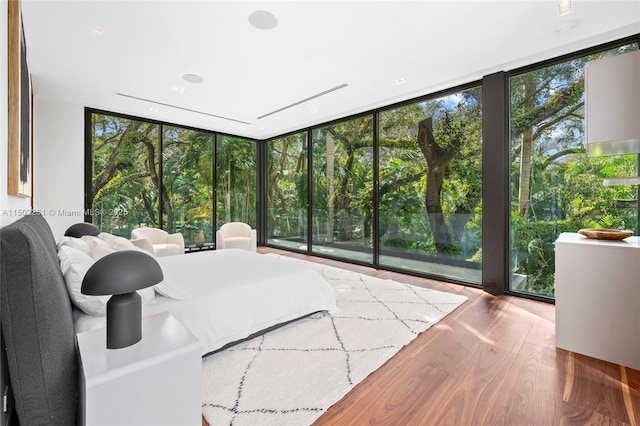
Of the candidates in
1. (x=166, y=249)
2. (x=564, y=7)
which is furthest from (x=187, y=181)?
(x=564, y=7)

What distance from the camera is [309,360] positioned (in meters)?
2.13

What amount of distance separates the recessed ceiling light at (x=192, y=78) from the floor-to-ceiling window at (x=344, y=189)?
262cm

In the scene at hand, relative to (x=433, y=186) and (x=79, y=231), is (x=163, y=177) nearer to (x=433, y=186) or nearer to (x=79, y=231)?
(x=79, y=231)

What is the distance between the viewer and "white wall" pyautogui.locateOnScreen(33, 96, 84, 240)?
14.2 ft

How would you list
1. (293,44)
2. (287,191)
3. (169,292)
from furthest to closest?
1. (287,191)
2. (293,44)
3. (169,292)

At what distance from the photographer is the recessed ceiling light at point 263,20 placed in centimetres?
253

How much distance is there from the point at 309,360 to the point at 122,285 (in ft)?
4.73

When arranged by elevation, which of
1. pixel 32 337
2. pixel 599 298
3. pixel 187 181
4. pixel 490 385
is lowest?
pixel 490 385

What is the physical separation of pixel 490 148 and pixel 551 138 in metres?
0.60

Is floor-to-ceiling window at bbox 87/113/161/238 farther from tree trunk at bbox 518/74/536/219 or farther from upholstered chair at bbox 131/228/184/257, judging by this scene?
tree trunk at bbox 518/74/536/219

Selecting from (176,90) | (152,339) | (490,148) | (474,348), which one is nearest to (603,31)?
(490,148)

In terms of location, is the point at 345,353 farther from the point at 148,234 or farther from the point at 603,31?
the point at 148,234

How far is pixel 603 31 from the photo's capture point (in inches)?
111

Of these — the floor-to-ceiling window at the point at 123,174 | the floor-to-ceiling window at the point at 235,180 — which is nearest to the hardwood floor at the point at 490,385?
the floor-to-ceiling window at the point at 123,174
